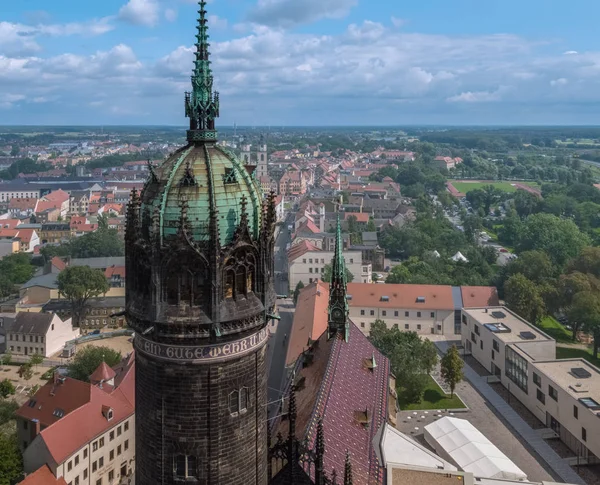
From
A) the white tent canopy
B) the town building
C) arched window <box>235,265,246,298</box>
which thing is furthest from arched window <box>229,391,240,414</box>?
the town building

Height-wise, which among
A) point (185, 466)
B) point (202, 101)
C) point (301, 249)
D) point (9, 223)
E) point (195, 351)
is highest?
point (202, 101)

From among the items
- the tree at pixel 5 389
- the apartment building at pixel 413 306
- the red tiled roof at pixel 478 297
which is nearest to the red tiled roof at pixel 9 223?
the tree at pixel 5 389

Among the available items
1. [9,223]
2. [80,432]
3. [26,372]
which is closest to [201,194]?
[80,432]

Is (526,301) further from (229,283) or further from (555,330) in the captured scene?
(229,283)

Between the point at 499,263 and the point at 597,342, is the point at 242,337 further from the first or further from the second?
the point at 499,263

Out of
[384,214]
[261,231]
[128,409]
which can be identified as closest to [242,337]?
[261,231]

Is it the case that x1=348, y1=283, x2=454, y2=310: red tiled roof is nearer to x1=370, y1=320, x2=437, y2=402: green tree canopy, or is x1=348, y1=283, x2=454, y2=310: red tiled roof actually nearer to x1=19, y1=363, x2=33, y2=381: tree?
x1=370, y1=320, x2=437, y2=402: green tree canopy
